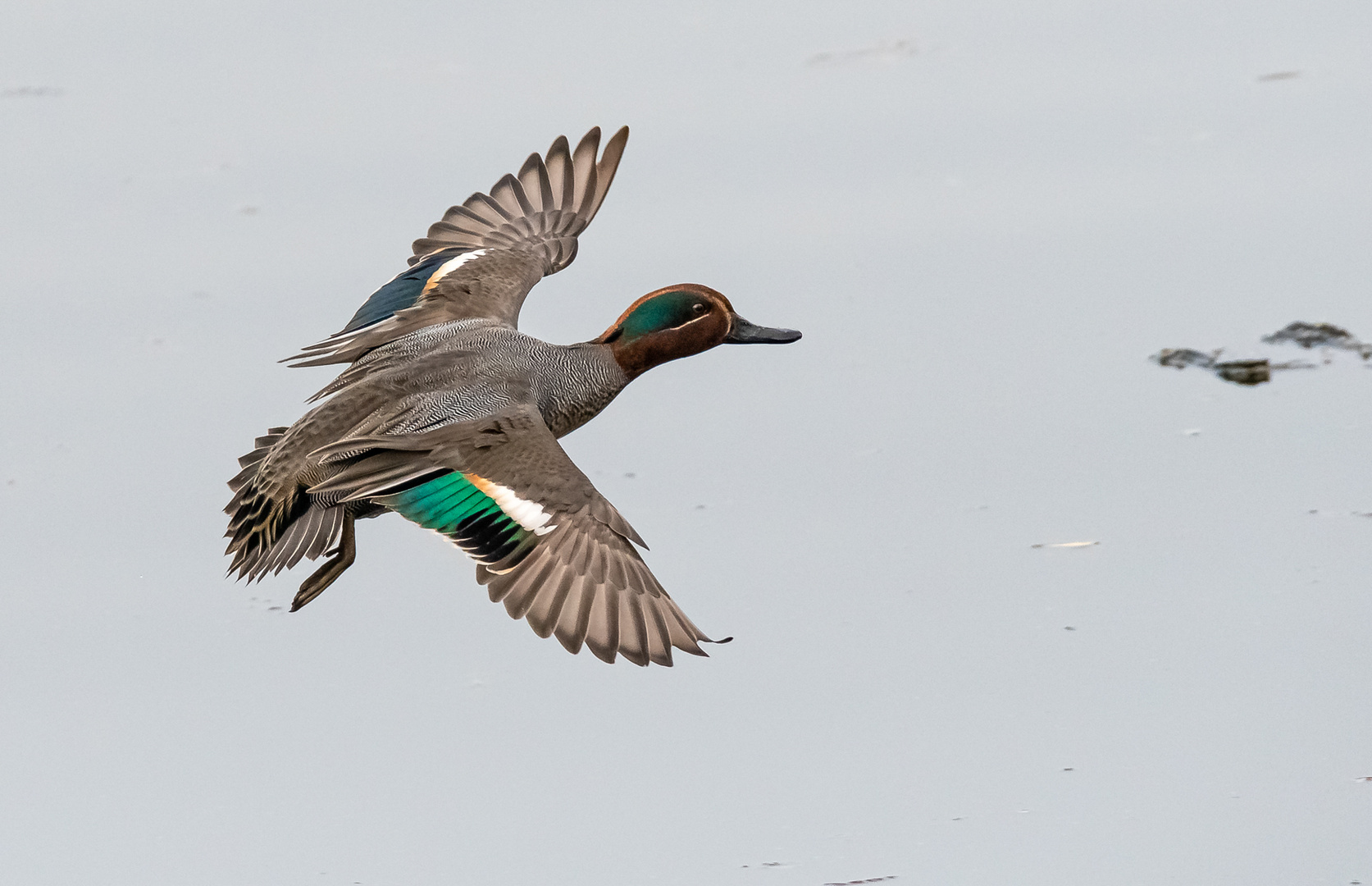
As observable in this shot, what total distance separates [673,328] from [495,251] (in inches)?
33.9

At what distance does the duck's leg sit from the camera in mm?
6805

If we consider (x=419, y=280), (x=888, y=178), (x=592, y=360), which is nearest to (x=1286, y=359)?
→ (x=888, y=178)

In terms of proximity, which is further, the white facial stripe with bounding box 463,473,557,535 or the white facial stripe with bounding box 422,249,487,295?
the white facial stripe with bounding box 422,249,487,295

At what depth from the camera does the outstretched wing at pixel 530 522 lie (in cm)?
618

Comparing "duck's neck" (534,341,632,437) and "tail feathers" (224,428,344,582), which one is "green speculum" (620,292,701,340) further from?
"tail feathers" (224,428,344,582)

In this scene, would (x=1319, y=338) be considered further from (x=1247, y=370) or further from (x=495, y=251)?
(x=495, y=251)

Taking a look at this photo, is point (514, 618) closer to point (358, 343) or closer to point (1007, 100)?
point (358, 343)

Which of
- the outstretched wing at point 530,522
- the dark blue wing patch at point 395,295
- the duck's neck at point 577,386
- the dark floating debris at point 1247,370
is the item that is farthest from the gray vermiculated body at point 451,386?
the dark floating debris at point 1247,370

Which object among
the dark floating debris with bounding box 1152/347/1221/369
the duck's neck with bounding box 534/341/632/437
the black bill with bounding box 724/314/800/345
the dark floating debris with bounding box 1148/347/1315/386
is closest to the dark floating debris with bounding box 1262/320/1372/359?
the dark floating debris with bounding box 1148/347/1315/386

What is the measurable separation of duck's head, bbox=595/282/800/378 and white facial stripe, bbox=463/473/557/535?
3.40ft

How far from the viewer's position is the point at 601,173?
8.16 metres

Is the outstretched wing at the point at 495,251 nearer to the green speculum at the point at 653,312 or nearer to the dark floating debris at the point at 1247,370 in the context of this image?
the green speculum at the point at 653,312

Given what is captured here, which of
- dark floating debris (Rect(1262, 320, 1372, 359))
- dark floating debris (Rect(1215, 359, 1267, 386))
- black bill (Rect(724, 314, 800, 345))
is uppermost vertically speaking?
black bill (Rect(724, 314, 800, 345))

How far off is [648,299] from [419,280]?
86 centimetres
